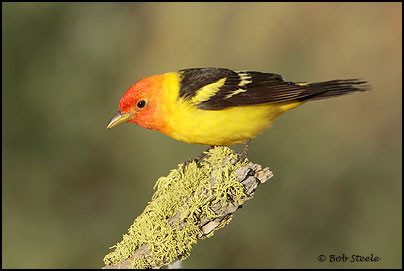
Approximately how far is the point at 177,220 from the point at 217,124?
120 centimetres

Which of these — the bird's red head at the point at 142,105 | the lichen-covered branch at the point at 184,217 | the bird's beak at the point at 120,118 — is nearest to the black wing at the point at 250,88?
the bird's red head at the point at 142,105

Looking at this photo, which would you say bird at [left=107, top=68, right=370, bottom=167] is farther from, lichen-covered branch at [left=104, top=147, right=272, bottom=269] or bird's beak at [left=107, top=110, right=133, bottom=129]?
lichen-covered branch at [left=104, top=147, right=272, bottom=269]

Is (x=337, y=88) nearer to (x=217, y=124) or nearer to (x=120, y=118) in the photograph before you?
(x=217, y=124)

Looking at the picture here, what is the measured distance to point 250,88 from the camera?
15.6 feet

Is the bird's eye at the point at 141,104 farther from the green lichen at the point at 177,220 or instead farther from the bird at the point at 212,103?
the green lichen at the point at 177,220

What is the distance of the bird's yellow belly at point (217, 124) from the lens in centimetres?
436

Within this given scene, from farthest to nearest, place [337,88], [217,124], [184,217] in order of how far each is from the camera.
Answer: [337,88] → [217,124] → [184,217]

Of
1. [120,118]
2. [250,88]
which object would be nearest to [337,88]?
[250,88]

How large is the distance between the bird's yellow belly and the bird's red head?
19 centimetres

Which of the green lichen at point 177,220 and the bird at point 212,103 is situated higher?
the bird at point 212,103

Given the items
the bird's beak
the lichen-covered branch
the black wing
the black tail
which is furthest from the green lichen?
the black tail

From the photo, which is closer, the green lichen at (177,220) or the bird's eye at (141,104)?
the green lichen at (177,220)

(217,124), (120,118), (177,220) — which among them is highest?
(120,118)

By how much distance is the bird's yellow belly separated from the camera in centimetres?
436
